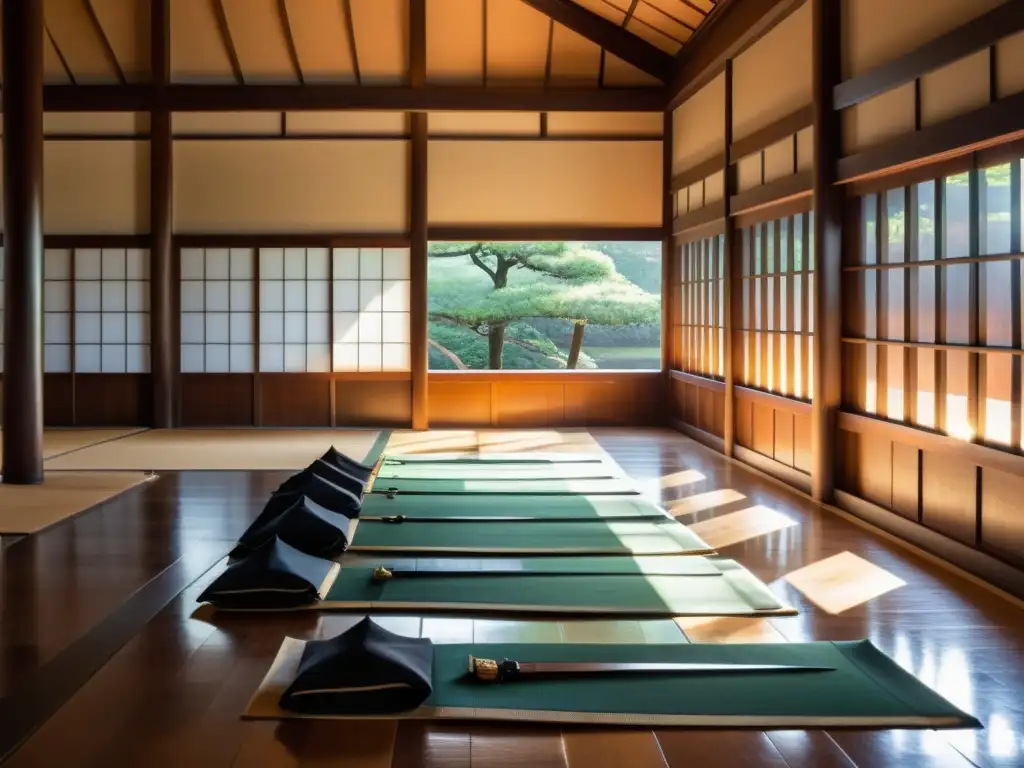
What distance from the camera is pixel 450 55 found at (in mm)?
8414

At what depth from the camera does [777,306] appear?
612 centimetres

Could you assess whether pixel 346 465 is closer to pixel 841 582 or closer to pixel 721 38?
pixel 841 582

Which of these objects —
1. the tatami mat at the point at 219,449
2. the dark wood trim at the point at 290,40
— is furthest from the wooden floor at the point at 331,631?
the dark wood trim at the point at 290,40

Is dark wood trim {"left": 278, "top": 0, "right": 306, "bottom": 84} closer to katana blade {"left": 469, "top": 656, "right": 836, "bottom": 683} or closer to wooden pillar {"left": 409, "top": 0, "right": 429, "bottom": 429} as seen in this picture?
Result: wooden pillar {"left": 409, "top": 0, "right": 429, "bottom": 429}

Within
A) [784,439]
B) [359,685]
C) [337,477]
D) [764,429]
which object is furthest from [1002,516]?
[337,477]

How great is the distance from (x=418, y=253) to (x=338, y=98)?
1.39m

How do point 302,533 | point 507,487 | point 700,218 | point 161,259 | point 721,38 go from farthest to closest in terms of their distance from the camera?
point 161,259
point 700,218
point 721,38
point 507,487
point 302,533

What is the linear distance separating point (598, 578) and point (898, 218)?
2.15m

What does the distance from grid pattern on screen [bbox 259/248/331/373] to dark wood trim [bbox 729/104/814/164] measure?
3715mm

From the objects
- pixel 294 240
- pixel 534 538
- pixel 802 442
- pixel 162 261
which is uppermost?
pixel 294 240

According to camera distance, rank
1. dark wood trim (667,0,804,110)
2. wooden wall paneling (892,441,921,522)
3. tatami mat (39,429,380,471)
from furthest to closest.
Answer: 1. tatami mat (39,429,380,471)
2. dark wood trim (667,0,804,110)
3. wooden wall paneling (892,441,921,522)

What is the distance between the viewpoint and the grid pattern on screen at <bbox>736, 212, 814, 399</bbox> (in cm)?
562

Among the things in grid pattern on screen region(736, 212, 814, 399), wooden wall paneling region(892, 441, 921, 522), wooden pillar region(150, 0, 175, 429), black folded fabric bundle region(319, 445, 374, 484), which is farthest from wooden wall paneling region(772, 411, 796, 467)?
Answer: wooden pillar region(150, 0, 175, 429)

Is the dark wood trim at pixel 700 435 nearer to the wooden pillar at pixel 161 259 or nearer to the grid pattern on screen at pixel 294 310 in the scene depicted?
the grid pattern on screen at pixel 294 310
